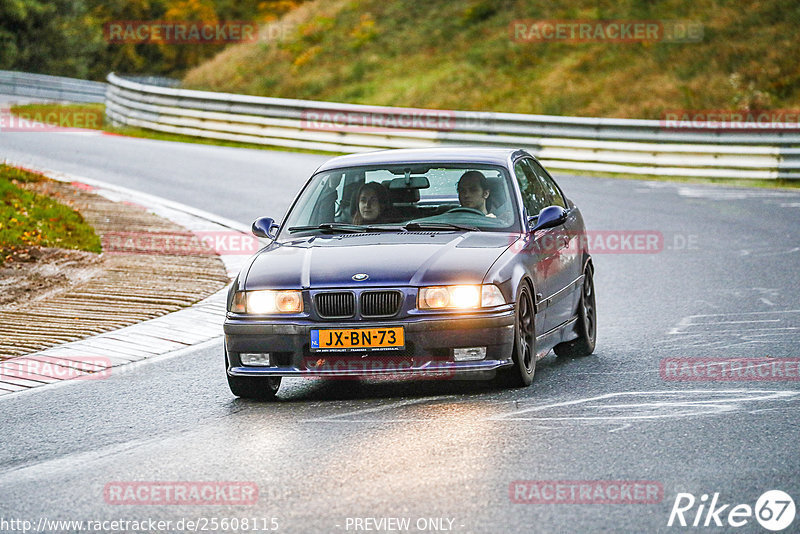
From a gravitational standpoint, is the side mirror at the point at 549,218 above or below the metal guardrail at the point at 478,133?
above

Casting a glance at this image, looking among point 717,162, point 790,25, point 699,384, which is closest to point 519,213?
point 699,384

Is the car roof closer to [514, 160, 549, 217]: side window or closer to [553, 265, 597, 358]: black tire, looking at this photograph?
[514, 160, 549, 217]: side window

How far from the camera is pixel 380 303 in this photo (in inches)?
326

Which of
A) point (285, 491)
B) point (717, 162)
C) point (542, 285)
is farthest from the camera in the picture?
point (717, 162)

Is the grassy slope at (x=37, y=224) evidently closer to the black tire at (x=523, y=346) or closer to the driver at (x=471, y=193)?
the driver at (x=471, y=193)

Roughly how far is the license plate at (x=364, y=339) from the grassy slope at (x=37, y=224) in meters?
6.78

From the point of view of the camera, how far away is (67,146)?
2739 centimetres

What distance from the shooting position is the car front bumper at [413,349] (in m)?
8.20

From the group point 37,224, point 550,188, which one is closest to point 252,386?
point 550,188

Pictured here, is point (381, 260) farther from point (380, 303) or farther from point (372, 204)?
point (372, 204)

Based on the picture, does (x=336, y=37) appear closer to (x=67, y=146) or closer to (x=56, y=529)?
(x=67, y=146)

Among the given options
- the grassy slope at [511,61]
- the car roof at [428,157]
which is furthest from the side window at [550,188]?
the grassy slope at [511,61]

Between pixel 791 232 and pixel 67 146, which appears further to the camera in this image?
pixel 67 146

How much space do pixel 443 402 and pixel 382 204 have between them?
5.86 feet
